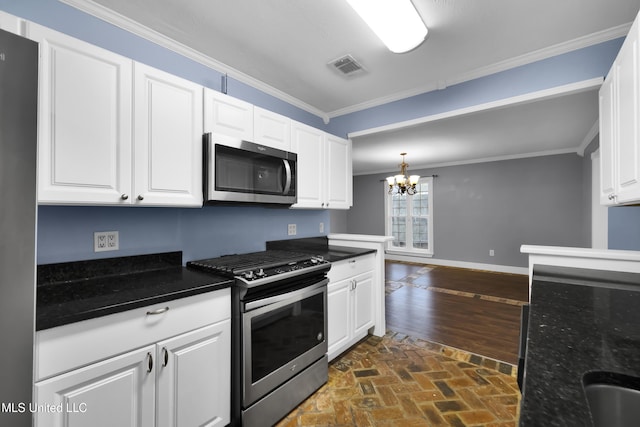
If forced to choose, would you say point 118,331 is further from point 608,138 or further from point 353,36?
point 608,138

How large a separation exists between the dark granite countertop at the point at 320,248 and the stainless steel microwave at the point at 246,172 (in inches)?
22.3

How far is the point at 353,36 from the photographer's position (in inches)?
77.8

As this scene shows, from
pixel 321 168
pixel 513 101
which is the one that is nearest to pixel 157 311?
pixel 321 168

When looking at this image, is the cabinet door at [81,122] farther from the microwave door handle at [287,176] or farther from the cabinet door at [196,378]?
the microwave door handle at [287,176]

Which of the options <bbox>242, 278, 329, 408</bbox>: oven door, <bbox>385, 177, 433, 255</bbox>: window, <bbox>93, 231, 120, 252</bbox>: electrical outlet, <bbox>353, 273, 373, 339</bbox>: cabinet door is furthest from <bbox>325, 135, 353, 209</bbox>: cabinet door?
<bbox>385, 177, 433, 255</bbox>: window

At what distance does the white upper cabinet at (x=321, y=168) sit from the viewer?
2.53 metres

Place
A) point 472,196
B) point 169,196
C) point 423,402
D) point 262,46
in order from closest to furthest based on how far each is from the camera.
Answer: point 169,196 → point 423,402 → point 262,46 → point 472,196

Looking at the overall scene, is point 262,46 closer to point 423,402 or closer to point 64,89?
point 64,89

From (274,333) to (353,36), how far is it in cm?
207

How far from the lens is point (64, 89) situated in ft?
4.28

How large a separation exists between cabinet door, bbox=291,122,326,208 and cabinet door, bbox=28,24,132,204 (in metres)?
1.28

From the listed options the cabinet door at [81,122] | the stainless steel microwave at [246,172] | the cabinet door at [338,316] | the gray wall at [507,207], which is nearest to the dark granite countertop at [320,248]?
the cabinet door at [338,316]

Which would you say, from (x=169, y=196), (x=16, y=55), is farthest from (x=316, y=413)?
(x=16, y=55)

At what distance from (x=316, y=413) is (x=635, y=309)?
1708 mm
